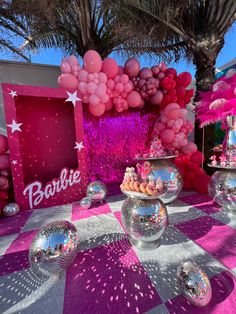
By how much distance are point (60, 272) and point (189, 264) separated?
676mm

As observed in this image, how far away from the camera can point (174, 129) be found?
238cm

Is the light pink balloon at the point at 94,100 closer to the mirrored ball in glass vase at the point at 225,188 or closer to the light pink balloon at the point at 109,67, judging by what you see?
the light pink balloon at the point at 109,67

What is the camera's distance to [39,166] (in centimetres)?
237

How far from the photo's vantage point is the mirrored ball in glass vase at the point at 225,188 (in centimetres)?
154

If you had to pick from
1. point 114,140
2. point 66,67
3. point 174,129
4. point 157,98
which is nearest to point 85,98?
point 66,67

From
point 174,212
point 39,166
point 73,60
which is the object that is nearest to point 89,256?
point 174,212

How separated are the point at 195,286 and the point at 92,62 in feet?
6.86

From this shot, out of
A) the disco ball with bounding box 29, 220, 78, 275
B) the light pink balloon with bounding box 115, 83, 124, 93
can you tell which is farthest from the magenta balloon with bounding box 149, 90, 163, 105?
the disco ball with bounding box 29, 220, 78, 275

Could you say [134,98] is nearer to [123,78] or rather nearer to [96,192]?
[123,78]

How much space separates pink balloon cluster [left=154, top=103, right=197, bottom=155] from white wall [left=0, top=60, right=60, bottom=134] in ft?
7.12

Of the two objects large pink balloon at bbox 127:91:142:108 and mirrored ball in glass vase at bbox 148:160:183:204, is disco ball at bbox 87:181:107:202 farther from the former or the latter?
large pink balloon at bbox 127:91:142:108

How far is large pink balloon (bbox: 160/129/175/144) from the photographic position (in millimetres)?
2391

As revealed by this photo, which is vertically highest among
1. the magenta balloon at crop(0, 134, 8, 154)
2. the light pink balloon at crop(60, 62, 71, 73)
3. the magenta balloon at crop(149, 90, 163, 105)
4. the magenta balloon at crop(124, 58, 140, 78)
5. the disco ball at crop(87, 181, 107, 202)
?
the magenta balloon at crop(124, 58, 140, 78)

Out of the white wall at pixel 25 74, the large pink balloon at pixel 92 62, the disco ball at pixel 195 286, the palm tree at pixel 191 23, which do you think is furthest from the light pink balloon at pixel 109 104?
the disco ball at pixel 195 286
